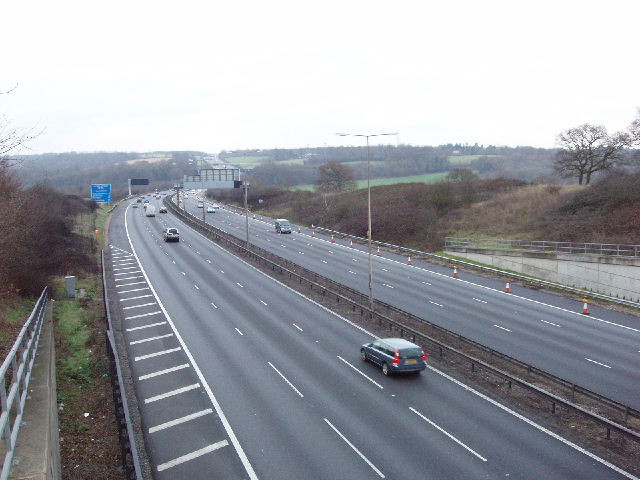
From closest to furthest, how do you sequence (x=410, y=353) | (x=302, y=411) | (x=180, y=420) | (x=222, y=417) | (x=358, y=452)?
1. (x=358, y=452)
2. (x=180, y=420)
3. (x=222, y=417)
4. (x=302, y=411)
5. (x=410, y=353)

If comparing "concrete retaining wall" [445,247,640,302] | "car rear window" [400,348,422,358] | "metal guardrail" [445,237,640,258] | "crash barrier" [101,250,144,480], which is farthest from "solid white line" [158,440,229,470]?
"metal guardrail" [445,237,640,258]

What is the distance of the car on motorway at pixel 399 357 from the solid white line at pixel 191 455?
714cm

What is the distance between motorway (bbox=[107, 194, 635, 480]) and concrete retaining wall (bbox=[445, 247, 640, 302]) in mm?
20403

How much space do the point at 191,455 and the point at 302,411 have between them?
3819mm

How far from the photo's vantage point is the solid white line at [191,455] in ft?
43.4

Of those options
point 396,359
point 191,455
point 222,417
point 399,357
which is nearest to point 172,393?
point 222,417

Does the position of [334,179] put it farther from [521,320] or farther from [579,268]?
[521,320]

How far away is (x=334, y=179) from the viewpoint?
302 feet

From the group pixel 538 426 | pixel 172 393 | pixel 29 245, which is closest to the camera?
pixel 538 426

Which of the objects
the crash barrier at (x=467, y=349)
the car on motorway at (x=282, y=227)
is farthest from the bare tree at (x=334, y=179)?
the crash barrier at (x=467, y=349)

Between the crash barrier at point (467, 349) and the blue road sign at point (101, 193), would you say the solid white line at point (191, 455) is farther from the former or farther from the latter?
the blue road sign at point (101, 193)

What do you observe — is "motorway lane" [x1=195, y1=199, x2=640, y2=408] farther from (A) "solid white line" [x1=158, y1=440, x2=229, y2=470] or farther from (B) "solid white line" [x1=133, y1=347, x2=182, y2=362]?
(B) "solid white line" [x1=133, y1=347, x2=182, y2=362]

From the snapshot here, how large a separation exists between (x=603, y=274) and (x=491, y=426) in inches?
1035

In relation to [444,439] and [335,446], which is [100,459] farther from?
[444,439]
